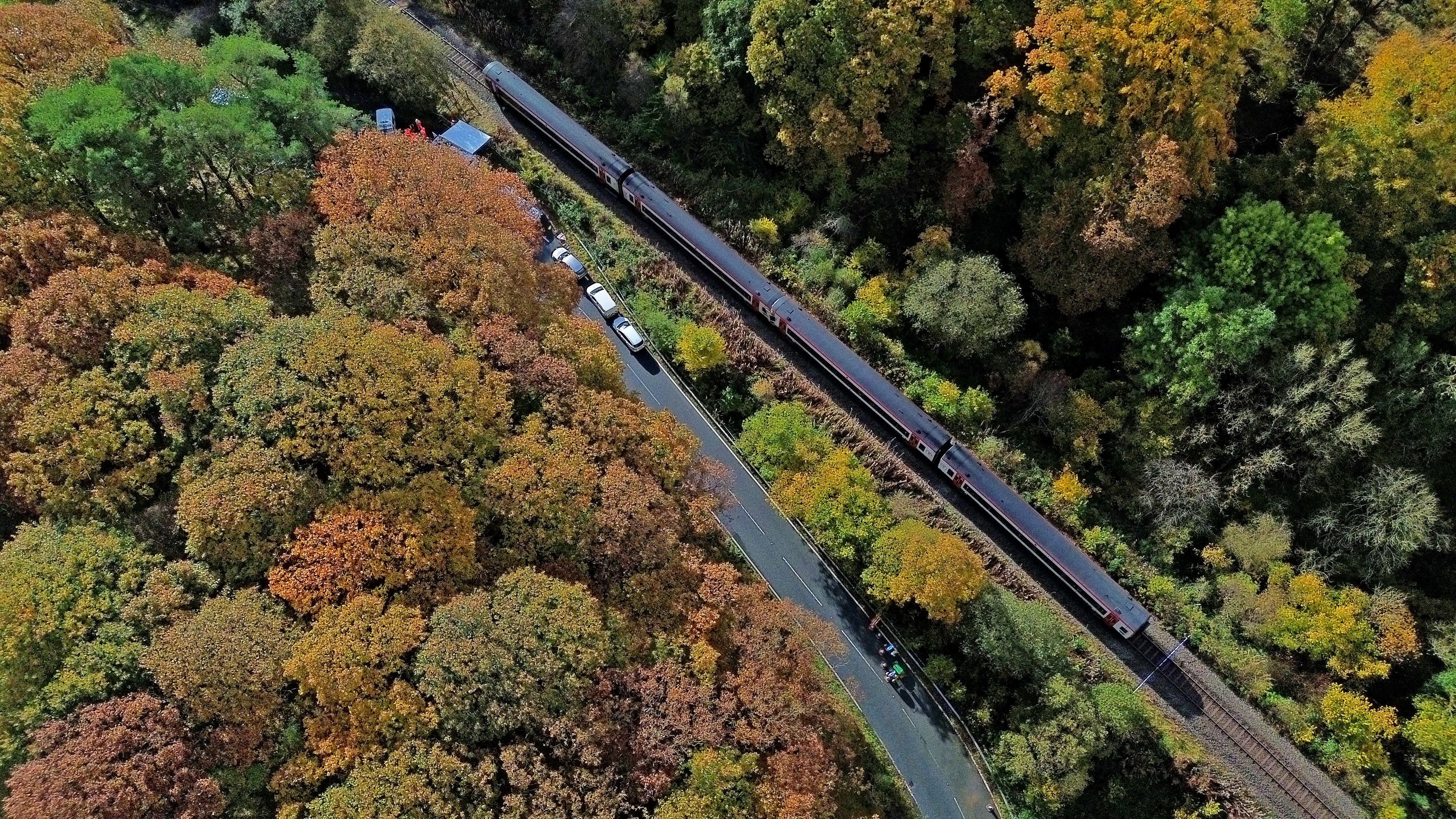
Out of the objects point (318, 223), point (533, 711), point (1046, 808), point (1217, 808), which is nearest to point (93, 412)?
point (318, 223)

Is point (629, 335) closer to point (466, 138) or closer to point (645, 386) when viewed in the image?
point (645, 386)

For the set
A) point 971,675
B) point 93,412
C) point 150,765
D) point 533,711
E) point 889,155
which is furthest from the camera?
point 889,155

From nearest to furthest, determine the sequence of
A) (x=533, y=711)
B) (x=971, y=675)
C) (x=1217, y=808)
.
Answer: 1. (x=533, y=711)
2. (x=1217, y=808)
3. (x=971, y=675)

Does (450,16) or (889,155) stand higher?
(889,155)

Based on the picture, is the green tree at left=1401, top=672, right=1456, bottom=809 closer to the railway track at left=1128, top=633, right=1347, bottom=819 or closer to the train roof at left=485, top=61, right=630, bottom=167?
the railway track at left=1128, top=633, right=1347, bottom=819

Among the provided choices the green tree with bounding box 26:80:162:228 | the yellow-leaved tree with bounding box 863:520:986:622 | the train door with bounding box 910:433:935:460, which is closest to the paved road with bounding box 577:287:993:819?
the yellow-leaved tree with bounding box 863:520:986:622

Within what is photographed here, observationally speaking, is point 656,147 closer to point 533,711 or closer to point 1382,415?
point 533,711

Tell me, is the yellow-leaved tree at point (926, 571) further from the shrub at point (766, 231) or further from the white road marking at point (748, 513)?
the shrub at point (766, 231)
